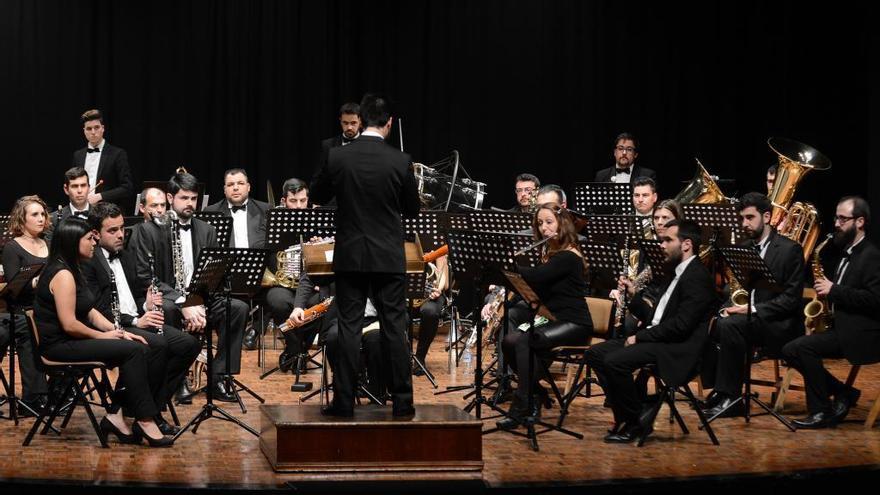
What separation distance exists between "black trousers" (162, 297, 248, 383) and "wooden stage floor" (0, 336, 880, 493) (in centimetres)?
43

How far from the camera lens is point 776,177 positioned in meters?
8.70

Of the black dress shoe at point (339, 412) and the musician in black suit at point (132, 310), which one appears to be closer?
the black dress shoe at point (339, 412)

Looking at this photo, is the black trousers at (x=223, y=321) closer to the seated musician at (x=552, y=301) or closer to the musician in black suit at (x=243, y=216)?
the musician in black suit at (x=243, y=216)

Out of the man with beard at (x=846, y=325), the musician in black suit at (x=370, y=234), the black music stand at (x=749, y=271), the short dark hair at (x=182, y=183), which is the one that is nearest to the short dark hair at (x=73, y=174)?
the short dark hair at (x=182, y=183)

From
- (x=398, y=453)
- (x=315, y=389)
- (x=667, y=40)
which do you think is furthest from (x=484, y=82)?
(x=398, y=453)

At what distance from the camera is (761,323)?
23.8ft

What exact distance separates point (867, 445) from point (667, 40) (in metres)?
6.26

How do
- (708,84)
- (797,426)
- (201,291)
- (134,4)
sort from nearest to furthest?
1. (201,291)
2. (797,426)
3. (134,4)
4. (708,84)

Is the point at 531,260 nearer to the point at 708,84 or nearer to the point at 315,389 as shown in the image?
the point at 315,389

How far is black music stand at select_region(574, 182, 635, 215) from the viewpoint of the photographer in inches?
347

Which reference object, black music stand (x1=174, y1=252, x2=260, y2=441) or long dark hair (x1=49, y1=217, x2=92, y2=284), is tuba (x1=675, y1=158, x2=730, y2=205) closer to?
black music stand (x1=174, y1=252, x2=260, y2=441)

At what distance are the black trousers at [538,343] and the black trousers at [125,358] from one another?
2.07 m

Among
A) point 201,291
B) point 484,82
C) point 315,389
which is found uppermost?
point 484,82

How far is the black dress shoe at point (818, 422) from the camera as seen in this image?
22.6 ft
